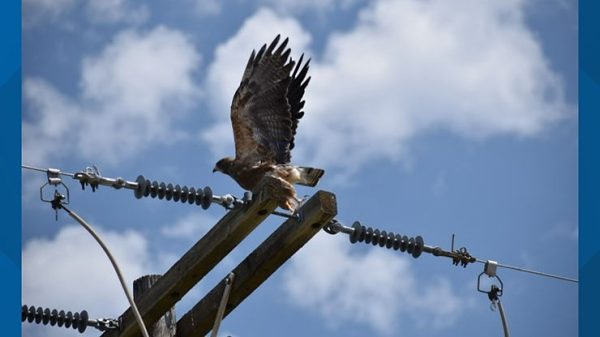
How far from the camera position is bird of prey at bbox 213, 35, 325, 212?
9.79 meters

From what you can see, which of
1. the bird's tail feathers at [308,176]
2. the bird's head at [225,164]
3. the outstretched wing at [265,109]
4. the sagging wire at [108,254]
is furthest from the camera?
the bird's head at [225,164]

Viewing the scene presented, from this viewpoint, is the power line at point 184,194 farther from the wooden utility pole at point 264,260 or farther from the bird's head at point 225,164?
the bird's head at point 225,164

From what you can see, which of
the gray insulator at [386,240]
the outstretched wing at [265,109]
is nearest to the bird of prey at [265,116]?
the outstretched wing at [265,109]

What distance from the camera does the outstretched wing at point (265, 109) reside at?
9.84 meters

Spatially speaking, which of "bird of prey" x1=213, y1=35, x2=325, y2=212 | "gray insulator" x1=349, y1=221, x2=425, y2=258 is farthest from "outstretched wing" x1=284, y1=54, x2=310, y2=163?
"gray insulator" x1=349, y1=221, x2=425, y2=258

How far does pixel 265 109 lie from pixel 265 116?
62 millimetres

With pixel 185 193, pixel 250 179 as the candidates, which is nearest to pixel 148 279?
pixel 185 193

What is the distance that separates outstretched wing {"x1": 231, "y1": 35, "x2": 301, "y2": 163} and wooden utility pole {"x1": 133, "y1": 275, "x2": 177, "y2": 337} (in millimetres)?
2856

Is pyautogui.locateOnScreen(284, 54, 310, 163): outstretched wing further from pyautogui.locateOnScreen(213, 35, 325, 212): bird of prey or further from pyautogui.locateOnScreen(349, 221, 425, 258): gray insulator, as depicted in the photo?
pyautogui.locateOnScreen(349, 221, 425, 258): gray insulator

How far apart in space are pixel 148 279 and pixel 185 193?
31.4 inches

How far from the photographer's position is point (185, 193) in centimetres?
664

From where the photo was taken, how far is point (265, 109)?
999 centimetres

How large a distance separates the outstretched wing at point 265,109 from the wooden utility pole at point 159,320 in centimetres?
286

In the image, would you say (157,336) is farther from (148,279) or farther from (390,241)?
(390,241)
